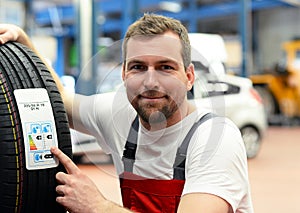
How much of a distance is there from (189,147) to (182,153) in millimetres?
32

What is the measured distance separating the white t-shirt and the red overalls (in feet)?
0.06

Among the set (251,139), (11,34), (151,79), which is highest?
(11,34)

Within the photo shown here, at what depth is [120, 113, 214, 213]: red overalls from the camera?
1.48 m

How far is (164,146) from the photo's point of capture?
4.98ft

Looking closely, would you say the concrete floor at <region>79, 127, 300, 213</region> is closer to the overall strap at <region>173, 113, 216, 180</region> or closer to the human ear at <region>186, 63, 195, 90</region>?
the overall strap at <region>173, 113, 216, 180</region>

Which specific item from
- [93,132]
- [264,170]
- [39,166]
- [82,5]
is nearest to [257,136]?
[264,170]

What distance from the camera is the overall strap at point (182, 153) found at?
1.46 meters

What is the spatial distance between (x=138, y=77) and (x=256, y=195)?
2.77 meters

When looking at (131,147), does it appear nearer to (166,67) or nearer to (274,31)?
(166,67)

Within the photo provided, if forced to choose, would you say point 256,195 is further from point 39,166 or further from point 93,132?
point 39,166

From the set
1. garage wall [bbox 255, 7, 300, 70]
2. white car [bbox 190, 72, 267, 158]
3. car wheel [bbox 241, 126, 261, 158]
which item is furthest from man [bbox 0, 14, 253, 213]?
garage wall [bbox 255, 7, 300, 70]

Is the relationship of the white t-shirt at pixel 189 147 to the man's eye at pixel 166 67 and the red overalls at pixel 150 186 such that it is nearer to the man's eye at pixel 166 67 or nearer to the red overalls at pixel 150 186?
the red overalls at pixel 150 186

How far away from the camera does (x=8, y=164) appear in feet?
4.45

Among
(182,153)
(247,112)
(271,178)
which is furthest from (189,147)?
(247,112)
